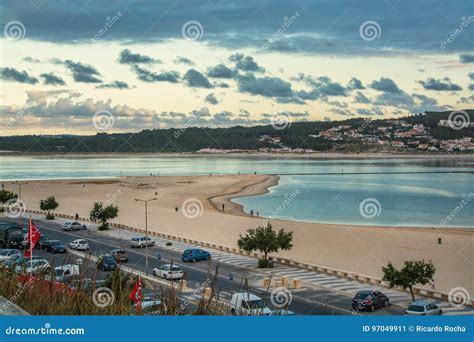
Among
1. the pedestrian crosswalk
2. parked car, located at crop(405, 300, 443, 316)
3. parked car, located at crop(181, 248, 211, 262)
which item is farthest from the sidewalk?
parked car, located at crop(405, 300, 443, 316)

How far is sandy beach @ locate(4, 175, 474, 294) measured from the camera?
105 feet

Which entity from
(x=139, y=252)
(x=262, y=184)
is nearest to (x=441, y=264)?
(x=139, y=252)

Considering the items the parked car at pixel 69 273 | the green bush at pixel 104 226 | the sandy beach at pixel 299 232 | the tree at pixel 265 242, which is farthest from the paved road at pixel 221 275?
the sandy beach at pixel 299 232

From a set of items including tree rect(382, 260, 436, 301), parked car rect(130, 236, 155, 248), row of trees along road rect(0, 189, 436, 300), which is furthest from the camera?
parked car rect(130, 236, 155, 248)

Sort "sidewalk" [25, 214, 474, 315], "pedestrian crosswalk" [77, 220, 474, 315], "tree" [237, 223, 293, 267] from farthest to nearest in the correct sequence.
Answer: "tree" [237, 223, 293, 267] < "sidewalk" [25, 214, 474, 315] < "pedestrian crosswalk" [77, 220, 474, 315]

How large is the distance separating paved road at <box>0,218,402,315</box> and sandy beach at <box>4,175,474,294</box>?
16.4ft

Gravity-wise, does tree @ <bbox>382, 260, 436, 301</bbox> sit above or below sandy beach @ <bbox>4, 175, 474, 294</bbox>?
above

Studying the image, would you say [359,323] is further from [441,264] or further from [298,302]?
[441,264]

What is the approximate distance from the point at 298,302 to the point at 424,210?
138 feet

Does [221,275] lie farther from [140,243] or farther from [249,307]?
[249,307]

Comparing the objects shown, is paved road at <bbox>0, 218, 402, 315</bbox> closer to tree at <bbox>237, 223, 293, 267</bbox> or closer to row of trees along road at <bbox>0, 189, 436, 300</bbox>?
row of trees along road at <bbox>0, 189, 436, 300</bbox>

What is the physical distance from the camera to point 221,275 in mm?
27047

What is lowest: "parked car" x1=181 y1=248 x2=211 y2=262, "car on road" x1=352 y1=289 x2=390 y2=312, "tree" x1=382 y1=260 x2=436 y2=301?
"parked car" x1=181 y1=248 x2=211 y2=262

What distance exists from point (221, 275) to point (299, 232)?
17.3m
